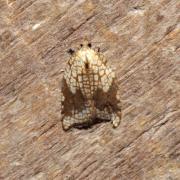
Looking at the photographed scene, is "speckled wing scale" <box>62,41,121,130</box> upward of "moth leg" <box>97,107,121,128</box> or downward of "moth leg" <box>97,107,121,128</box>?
upward

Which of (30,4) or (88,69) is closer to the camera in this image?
(30,4)

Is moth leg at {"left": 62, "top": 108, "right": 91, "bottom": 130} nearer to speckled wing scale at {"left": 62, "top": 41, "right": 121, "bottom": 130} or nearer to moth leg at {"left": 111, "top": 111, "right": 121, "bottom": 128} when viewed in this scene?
speckled wing scale at {"left": 62, "top": 41, "right": 121, "bottom": 130}

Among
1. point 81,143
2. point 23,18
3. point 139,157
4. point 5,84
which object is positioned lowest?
point 139,157

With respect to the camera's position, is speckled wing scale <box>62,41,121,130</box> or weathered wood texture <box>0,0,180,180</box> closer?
weathered wood texture <box>0,0,180,180</box>

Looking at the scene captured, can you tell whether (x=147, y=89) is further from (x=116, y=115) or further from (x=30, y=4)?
(x=30, y=4)

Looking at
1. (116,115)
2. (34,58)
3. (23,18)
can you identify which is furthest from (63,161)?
(23,18)

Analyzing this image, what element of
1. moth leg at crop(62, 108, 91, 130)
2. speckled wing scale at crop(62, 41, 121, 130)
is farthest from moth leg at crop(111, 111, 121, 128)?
moth leg at crop(62, 108, 91, 130)

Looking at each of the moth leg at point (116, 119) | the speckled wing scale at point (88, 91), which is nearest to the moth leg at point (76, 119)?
the speckled wing scale at point (88, 91)

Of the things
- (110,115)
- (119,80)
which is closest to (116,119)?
(110,115)
